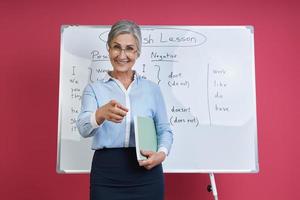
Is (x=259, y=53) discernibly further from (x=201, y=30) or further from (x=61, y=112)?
(x=61, y=112)

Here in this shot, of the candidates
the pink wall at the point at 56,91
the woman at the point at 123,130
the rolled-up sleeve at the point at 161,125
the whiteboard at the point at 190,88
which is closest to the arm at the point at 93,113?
the woman at the point at 123,130

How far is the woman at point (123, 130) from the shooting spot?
3.95 feet

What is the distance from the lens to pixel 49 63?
2.05 meters

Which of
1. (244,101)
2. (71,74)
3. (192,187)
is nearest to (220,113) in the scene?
(244,101)

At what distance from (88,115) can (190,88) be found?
2.32ft

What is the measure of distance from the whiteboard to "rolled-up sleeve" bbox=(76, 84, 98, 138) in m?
0.51

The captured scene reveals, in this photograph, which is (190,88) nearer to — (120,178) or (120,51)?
(120,51)

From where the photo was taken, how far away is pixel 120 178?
1203 millimetres

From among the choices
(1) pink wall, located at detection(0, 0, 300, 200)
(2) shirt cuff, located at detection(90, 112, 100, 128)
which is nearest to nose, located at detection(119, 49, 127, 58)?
(2) shirt cuff, located at detection(90, 112, 100, 128)

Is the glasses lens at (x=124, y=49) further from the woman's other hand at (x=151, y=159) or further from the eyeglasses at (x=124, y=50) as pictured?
the woman's other hand at (x=151, y=159)

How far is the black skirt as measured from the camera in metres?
1.20

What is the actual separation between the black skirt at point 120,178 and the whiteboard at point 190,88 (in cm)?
49

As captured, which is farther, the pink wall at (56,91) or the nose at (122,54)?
the pink wall at (56,91)

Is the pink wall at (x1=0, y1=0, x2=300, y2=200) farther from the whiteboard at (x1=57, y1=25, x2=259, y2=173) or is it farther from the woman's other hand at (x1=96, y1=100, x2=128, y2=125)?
the woman's other hand at (x1=96, y1=100, x2=128, y2=125)
